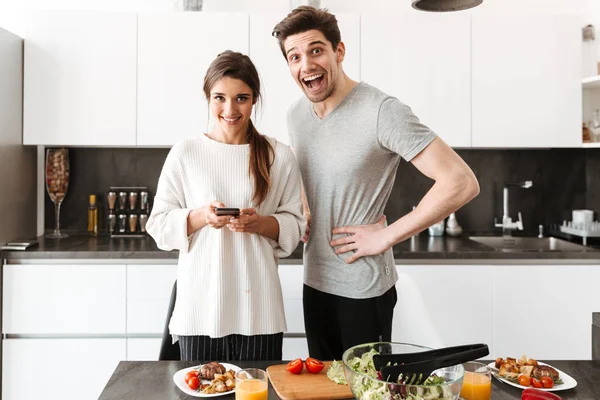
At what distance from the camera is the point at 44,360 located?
2664 millimetres

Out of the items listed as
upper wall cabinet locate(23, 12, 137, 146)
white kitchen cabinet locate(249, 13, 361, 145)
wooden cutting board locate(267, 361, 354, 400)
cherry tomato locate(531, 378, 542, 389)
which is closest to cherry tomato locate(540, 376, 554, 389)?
cherry tomato locate(531, 378, 542, 389)

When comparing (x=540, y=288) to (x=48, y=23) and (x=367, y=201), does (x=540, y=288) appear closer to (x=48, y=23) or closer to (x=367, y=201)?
(x=367, y=201)

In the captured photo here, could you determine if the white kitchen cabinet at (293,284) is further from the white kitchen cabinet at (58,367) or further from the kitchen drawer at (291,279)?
the white kitchen cabinet at (58,367)

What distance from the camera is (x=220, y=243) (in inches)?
63.6

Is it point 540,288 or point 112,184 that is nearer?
point 540,288

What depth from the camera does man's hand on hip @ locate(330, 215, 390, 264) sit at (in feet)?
5.61

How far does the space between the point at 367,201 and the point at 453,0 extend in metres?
0.65

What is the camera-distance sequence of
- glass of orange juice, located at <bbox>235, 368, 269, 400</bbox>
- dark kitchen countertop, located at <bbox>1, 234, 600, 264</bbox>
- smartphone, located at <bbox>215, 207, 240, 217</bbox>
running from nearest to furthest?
glass of orange juice, located at <bbox>235, 368, 269, 400</bbox> < smartphone, located at <bbox>215, 207, 240, 217</bbox> < dark kitchen countertop, located at <bbox>1, 234, 600, 264</bbox>

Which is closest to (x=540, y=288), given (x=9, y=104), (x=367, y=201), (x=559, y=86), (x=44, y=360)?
(x=559, y=86)

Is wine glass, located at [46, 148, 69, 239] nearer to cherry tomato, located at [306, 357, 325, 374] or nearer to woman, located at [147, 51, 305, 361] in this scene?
woman, located at [147, 51, 305, 361]

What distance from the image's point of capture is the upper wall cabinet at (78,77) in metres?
2.88

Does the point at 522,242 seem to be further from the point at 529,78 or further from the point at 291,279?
the point at 291,279

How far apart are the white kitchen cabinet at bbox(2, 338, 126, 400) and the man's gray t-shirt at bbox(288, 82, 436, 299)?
54.2 inches

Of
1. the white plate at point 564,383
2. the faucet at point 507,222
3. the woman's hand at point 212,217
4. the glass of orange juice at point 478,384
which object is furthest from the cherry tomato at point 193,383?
the faucet at point 507,222
